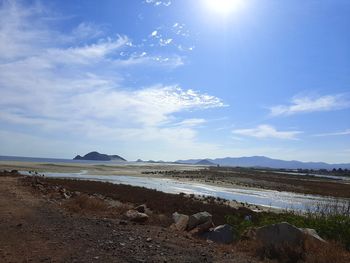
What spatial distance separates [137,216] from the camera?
13477mm

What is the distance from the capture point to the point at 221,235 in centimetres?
→ 1216

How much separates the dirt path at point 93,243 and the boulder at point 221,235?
1.17 meters

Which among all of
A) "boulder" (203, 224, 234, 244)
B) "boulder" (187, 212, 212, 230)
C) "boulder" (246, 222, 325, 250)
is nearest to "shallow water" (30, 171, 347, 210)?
"boulder" (187, 212, 212, 230)

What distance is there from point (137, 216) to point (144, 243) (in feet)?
12.1

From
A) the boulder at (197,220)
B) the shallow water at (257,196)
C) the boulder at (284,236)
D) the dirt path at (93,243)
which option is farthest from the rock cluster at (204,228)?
the shallow water at (257,196)

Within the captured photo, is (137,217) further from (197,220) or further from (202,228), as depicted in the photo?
(202,228)

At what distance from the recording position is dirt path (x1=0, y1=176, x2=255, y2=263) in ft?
28.5

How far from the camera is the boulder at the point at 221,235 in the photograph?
1190 centimetres

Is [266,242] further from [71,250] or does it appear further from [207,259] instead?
[71,250]

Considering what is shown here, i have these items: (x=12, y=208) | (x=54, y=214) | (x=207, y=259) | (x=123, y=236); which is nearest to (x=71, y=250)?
(x=123, y=236)

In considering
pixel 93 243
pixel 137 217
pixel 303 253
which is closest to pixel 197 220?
pixel 137 217

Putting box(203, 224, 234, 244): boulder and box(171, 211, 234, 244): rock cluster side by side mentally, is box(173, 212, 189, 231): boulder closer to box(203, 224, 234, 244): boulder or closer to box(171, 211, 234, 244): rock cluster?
box(171, 211, 234, 244): rock cluster

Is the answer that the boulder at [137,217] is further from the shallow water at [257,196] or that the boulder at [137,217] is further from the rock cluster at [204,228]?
the shallow water at [257,196]

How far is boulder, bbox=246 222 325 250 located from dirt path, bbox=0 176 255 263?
32.0 inches
